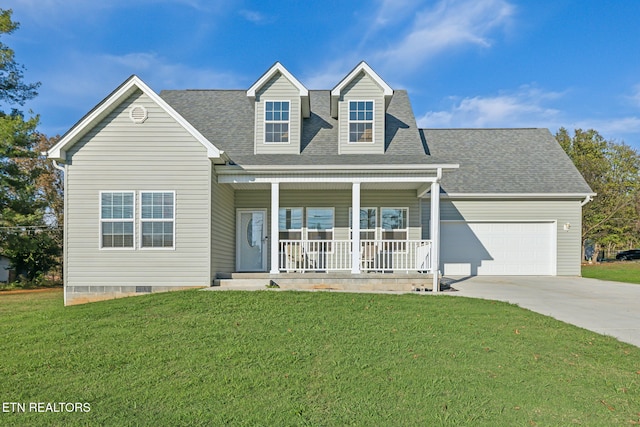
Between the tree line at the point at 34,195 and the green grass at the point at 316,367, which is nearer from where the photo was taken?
the green grass at the point at 316,367

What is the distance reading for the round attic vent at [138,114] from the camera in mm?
10156

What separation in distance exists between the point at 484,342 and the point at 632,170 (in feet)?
108

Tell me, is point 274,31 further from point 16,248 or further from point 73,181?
point 16,248

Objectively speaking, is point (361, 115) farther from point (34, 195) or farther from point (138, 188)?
point (34, 195)

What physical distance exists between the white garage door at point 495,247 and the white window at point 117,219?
33.7 ft

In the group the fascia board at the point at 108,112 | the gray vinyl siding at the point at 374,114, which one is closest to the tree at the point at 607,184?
the gray vinyl siding at the point at 374,114

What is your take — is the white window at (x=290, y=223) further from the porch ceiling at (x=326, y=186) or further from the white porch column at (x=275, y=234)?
the white porch column at (x=275, y=234)

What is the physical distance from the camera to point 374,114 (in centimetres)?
1250

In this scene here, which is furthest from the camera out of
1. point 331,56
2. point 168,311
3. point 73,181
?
point 331,56

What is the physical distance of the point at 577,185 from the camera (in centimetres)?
1490

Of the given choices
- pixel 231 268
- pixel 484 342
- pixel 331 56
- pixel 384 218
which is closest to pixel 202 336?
pixel 484 342

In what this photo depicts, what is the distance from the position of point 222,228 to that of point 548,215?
1140 centimetres

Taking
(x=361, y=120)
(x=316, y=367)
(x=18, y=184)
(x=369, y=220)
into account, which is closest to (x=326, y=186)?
(x=369, y=220)

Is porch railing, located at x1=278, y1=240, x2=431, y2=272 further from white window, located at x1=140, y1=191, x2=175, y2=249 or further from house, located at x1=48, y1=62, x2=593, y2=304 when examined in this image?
white window, located at x1=140, y1=191, x2=175, y2=249
